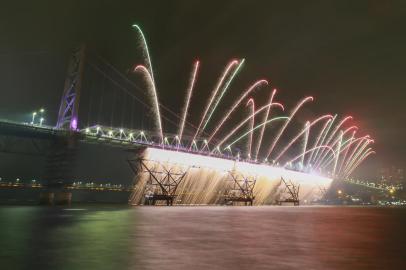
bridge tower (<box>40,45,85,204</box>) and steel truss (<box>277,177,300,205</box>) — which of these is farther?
steel truss (<box>277,177,300,205</box>)

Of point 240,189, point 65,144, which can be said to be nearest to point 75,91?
point 65,144

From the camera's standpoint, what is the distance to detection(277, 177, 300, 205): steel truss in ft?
448

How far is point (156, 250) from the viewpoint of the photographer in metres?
13.4

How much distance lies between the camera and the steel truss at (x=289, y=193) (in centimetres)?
13652

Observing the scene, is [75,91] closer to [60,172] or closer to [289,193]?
[60,172]

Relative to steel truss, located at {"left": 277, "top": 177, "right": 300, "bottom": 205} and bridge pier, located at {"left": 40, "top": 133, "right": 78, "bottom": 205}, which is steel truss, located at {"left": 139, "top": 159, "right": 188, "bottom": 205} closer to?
bridge pier, located at {"left": 40, "top": 133, "right": 78, "bottom": 205}

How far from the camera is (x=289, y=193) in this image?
→ 143250 millimetres

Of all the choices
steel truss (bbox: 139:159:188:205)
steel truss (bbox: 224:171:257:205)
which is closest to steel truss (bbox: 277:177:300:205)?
steel truss (bbox: 224:171:257:205)

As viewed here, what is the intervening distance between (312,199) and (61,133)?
409ft

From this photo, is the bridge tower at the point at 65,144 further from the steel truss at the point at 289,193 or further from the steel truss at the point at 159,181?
the steel truss at the point at 289,193

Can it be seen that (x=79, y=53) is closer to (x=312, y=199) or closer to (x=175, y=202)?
(x=175, y=202)

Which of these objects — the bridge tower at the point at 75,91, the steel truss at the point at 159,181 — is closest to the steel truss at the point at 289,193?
the steel truss at the point at 159,181

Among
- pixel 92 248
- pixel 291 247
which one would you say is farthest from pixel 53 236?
pixel 291 247

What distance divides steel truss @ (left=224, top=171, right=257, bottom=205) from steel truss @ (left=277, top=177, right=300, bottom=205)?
22437 millimetres
